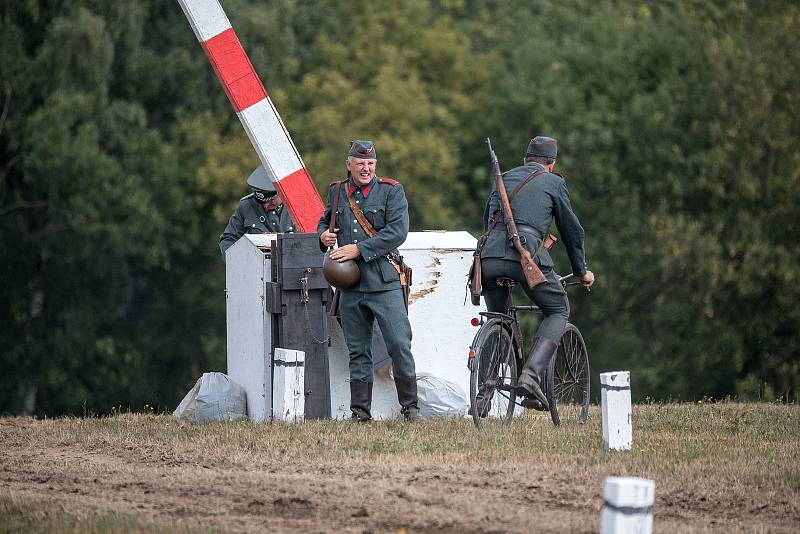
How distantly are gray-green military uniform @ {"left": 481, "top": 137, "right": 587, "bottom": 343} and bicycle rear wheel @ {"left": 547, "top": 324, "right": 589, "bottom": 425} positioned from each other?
0.23 m

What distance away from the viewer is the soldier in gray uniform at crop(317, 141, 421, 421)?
443 inches

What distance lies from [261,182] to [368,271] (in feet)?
9.38

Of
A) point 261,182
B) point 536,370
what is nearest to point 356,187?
point 536,370

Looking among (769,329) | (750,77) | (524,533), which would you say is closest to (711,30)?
(750,77)

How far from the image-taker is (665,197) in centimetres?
3431

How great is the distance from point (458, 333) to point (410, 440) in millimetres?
2291

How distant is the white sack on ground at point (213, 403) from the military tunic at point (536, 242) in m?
2.30

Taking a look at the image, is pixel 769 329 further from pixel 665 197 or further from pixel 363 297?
pixel 363 297

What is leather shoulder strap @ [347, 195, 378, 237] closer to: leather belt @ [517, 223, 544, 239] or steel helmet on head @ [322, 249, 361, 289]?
steel helmet on head @ [322, 249, 361, 289]

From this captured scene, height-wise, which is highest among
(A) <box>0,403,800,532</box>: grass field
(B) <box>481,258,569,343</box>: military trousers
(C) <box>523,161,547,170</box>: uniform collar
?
(C) <box>523,161,547,170</box>: uniform collar

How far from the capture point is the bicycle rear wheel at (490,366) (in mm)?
10266

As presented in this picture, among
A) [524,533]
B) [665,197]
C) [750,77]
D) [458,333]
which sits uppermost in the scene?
[750,77]

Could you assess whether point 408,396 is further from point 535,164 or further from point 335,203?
point 535,164

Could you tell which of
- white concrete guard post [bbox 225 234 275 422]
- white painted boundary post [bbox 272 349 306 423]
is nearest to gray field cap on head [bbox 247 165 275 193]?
white concrete guard post [bbox 225 234 275 422]
